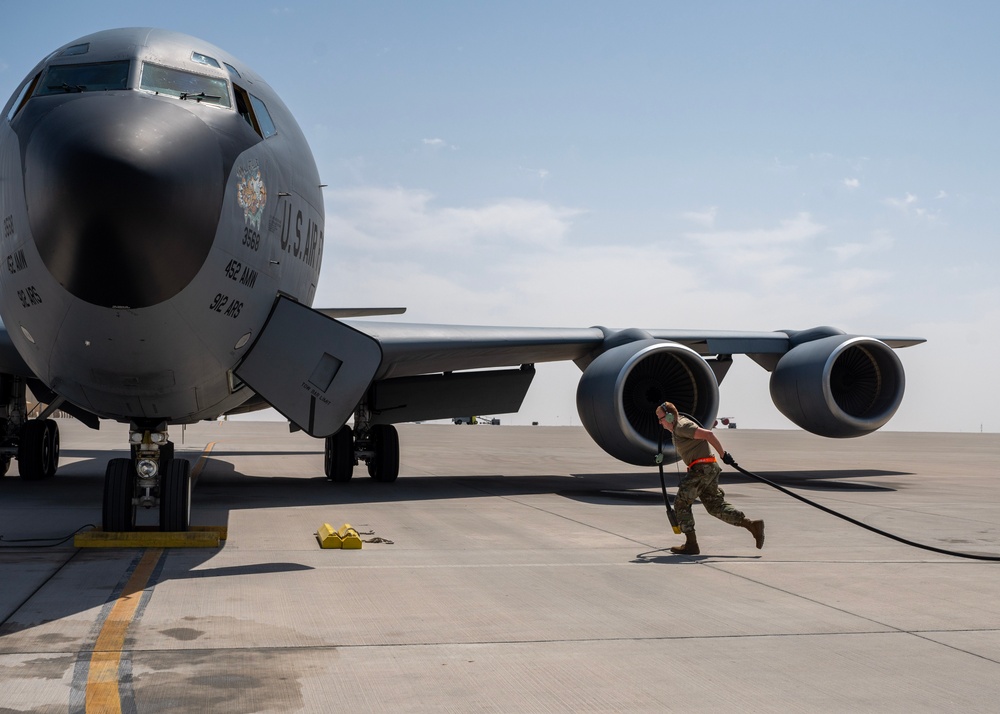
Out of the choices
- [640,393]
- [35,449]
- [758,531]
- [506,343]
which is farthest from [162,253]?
[35,449]

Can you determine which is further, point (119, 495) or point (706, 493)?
point (706, 493)

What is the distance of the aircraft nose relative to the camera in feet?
19.7

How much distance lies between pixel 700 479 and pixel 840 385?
789cm

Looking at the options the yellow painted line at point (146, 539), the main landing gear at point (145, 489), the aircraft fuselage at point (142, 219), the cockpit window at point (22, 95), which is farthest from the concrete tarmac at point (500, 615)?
the cockpit window at point (22, 95)

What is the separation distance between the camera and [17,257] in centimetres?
676

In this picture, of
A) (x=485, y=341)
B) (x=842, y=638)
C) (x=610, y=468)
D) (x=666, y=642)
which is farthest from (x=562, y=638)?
(x=610, y=468)

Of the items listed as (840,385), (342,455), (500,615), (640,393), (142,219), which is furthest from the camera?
(840,385)

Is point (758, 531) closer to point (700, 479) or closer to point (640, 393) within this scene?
point (700, 479)

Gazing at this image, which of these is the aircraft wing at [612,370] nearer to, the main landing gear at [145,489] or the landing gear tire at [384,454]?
the landing gear tire at [384,454]

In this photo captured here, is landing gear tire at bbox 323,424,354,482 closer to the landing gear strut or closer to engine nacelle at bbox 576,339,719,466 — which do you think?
the landing gear strut

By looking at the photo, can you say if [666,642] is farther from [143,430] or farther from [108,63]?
[108,63]

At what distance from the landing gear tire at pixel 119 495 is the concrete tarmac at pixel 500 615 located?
1.19 feet

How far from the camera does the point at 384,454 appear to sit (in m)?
14.0

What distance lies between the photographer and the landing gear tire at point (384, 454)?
14.0 metres
